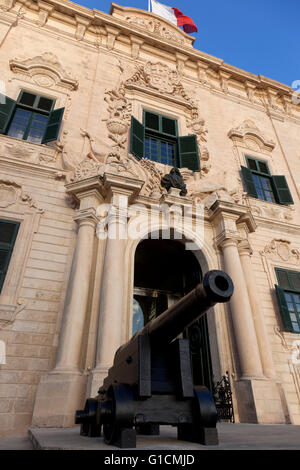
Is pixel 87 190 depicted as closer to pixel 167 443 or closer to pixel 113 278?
pixel 113 278

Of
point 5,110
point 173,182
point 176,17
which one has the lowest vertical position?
point 173,182

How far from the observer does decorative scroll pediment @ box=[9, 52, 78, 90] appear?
30.5 ft

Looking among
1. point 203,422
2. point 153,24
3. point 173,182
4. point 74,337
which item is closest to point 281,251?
point 173,182

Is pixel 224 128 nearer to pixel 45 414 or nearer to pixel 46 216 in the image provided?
pixel 46 216

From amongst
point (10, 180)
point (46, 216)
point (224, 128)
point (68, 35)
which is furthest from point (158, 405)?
point (68, 35)

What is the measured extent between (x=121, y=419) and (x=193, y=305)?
3.30 feet

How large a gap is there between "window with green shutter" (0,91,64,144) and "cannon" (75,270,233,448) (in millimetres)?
7156

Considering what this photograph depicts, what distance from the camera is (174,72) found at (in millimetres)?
12086

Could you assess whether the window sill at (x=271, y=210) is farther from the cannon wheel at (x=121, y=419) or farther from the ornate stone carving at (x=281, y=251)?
the cannon wheel at (x=121, y=419)

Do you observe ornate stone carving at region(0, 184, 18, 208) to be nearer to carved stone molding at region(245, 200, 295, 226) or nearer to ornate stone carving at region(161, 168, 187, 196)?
ornate stone carving at region(161, 168, 187, 196)

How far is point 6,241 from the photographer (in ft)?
20.3

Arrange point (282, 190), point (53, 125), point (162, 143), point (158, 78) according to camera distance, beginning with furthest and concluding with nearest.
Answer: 1. point (158, 78)
2. point (282, 190)
3. point (162, 143)
4. point (53, 125)

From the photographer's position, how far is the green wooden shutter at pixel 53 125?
803 cm

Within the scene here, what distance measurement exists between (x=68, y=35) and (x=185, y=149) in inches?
251
